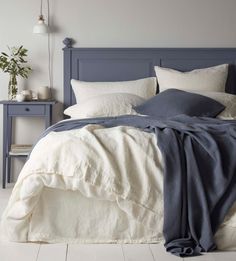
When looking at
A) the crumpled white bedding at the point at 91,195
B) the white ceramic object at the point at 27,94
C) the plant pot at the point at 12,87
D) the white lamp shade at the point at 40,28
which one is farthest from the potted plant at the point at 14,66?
the crumpled white bedding at the point at 91,195

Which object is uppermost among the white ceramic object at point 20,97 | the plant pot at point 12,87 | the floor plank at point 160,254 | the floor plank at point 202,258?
the plant pot at point 12,87

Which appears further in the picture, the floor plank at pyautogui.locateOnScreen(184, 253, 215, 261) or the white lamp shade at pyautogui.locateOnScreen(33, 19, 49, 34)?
the white lamp shade at pyautogui.locateOnScreen(33, 19, 49, 34)

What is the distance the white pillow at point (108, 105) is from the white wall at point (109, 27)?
0.80 metres

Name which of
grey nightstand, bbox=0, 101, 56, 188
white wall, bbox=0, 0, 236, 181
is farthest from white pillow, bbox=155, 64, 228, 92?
grey nightstand, bbox=0, 101, 56, 188

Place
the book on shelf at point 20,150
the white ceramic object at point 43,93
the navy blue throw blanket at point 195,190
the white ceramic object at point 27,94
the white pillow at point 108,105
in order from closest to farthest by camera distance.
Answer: the navy blue throw blanket at point 195,190
the white pillow at point 108,105
the book on shelf at point 20,150
the white ceramic object at point 27,94
the white ceramic object at point 43,93

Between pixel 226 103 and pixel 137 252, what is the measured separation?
202 centimetres

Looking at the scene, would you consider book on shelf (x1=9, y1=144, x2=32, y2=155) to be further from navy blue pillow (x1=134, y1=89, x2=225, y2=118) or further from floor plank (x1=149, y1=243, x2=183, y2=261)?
floor plank (x1=149, y1=243, x2=183, y2=261)

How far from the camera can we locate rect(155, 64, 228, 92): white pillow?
475 centimetres

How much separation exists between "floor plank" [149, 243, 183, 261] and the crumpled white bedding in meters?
0.05

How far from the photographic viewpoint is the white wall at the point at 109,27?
16.3ft

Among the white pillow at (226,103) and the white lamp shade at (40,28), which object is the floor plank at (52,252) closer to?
the white pillow at (226,103)

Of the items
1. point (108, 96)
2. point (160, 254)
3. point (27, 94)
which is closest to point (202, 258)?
point (160, 254)

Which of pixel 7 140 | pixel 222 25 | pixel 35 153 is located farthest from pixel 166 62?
pixel 35 153

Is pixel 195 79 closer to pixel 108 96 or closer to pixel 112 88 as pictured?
pixel 112 88
